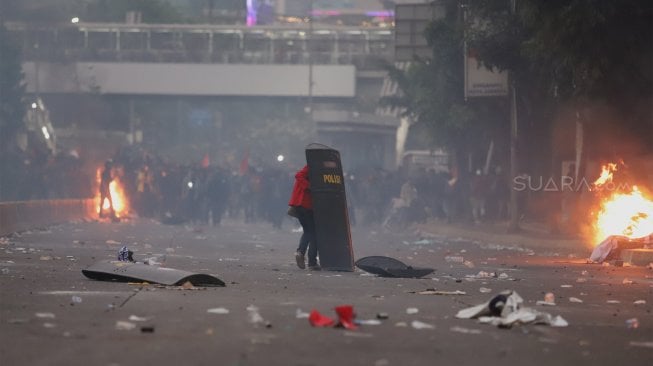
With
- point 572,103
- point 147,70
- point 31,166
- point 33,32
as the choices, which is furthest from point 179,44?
point 572,103

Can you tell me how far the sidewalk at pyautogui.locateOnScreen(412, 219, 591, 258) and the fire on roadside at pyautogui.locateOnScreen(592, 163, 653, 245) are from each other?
64 cm

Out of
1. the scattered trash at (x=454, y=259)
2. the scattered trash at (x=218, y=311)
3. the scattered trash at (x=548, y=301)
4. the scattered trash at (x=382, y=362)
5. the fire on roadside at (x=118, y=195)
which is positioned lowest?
the fire on roadside at (x=118, y=195)

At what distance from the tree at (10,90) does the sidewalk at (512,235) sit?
22.7 metres

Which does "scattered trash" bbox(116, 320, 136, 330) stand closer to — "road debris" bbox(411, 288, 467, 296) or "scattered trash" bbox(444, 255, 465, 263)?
"road debris" bbox(411, 288, 467, 296)

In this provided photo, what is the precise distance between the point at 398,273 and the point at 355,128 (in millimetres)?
49766

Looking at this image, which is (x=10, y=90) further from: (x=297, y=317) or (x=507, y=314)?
(x=507, y=314)

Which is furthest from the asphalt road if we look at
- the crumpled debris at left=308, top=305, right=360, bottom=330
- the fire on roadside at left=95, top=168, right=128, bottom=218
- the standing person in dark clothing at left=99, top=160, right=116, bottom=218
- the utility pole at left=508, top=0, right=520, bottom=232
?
Result: the fire on roadside at left=95, top=168, right=128, bottom=218

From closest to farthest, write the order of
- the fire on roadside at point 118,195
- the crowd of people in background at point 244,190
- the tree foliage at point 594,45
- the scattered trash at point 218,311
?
1. the scattered trash at point 218,311
2. the tree foliage at point 594,45
3. the crowd of people in background at point 244,190
4. the fire on roadside at point 118,195

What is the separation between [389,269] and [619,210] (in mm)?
10476

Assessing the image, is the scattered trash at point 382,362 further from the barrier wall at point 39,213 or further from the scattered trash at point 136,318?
the barrier wall at point 39,213

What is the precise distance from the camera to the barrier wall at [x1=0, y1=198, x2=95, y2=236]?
28.7 meters

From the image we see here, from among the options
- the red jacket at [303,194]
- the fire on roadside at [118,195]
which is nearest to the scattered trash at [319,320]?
the red jacket at [303,194]

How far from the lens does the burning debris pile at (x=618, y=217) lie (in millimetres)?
22734

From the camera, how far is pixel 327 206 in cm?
1909
